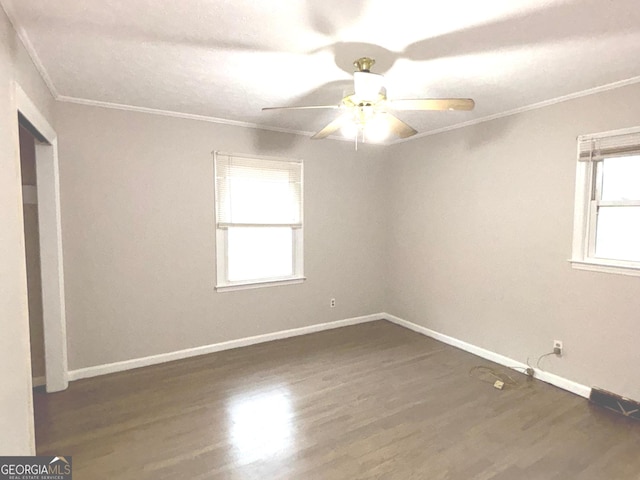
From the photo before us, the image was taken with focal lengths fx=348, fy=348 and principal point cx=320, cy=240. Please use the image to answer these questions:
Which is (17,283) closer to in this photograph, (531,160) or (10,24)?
(10,24)

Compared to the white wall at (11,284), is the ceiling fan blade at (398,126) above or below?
above

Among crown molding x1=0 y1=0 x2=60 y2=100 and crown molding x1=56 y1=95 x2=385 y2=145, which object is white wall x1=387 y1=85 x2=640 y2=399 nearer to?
crown molding x1=56 y1=95 x2=385 y2=145

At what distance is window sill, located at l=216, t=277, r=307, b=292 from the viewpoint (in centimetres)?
384

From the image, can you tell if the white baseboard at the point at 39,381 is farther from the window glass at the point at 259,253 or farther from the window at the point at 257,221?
the window glass at the point at 259,253

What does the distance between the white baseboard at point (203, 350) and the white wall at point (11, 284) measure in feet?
4.43

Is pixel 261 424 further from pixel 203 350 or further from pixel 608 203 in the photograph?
pixel 608 203

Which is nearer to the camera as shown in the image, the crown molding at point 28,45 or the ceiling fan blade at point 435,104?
the crown molding at point 28,45

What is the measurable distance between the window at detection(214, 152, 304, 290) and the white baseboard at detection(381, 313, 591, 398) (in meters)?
1.61

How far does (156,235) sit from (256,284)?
1197 mm

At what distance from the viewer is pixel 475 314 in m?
3.80

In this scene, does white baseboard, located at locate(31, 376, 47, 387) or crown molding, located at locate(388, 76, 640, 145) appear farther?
white baseboard, located at locate(31, 376, 47, 387)

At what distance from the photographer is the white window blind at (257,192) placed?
3.77m

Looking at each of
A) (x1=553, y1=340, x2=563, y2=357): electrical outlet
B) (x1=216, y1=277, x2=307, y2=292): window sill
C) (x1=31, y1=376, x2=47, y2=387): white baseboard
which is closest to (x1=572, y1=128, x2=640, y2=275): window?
(x1=553, y1=340, x2=563, y2=357): electrical outlet

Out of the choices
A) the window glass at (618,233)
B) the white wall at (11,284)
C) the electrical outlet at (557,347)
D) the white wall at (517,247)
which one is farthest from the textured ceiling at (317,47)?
the electrical outlet at (557,347)
